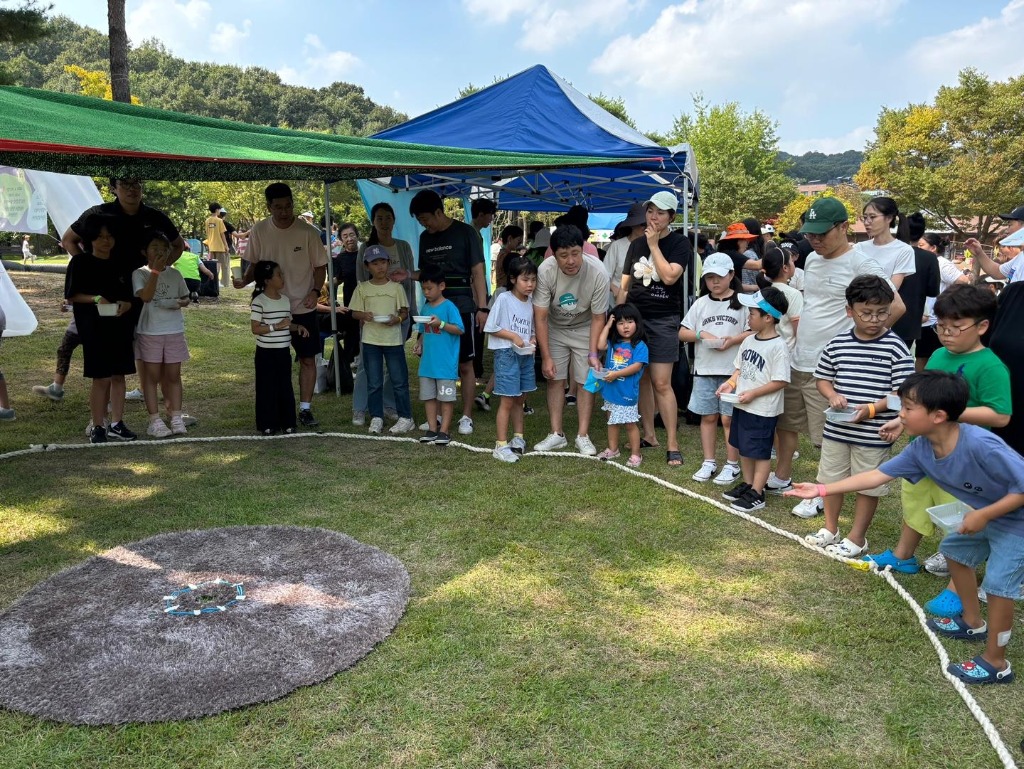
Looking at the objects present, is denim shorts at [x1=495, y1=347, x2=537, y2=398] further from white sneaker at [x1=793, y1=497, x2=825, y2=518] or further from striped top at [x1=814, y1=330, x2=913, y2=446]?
striped top at [x1=814, y1=330, x2=913, y2=446]

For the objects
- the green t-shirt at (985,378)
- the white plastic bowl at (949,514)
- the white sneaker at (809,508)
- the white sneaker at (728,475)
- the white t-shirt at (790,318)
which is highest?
the white t-shirt at (790,318)

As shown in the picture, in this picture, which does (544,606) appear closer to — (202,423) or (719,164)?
(202,423)

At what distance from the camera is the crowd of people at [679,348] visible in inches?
112

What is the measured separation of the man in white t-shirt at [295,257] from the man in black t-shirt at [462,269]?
0.83 m

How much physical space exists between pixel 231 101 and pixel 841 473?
82707mm

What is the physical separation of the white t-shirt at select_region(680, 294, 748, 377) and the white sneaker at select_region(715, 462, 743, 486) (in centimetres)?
59

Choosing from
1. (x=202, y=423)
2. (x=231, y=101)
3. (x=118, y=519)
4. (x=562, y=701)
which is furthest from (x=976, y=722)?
(x=231, y=101)

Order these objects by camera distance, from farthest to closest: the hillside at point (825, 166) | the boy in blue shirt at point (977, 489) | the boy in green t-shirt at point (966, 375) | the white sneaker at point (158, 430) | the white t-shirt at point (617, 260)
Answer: the hillside at point (825, 166), the white t-shirt at point (617, 260), the white sneaker at point (158, 430), the boy in green t-shirt at point (966, 375), the boy in blue shirt at point (977, 489)

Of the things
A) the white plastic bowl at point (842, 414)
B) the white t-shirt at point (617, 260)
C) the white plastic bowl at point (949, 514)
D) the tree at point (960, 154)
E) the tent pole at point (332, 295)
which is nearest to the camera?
the white plastic bowl at point (949, 514)

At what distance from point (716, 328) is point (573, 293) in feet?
3.26

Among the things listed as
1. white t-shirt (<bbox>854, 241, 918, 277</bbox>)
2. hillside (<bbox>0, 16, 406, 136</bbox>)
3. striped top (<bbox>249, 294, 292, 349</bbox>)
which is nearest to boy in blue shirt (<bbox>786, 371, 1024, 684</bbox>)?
white t-shirt (<bbox>854, 241, 918, 277</bbox>)

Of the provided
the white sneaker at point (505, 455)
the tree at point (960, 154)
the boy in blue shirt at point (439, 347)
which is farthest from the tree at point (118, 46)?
the tree at point (960, 154)

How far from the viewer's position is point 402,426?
5.80 m

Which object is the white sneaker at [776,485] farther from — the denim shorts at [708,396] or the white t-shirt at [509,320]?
the white t-shirt at [509,320]
